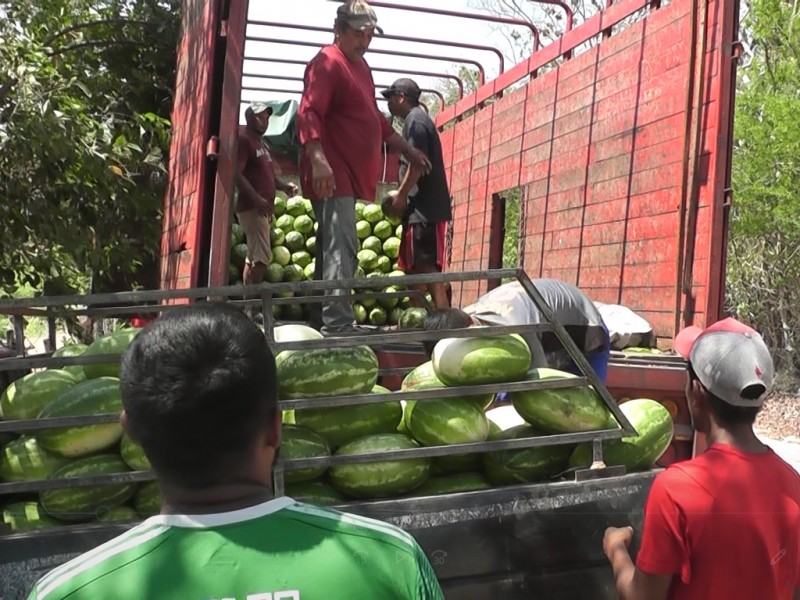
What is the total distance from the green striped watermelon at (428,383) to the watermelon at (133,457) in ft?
2.96

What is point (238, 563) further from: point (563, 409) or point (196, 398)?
point (563, 409)

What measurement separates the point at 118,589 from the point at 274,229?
235 inches

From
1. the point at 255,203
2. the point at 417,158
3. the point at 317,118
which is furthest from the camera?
the point at 255,203

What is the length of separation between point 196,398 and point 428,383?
6.11ft

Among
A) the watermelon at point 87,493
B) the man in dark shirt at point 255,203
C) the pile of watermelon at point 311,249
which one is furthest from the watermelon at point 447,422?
the pile of watermelon at point 311,249

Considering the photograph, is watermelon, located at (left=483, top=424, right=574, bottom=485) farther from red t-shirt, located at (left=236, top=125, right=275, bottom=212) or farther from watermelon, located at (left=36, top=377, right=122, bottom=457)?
red t-shirt, located at (left=236, top=125, right=275, bottom=212)

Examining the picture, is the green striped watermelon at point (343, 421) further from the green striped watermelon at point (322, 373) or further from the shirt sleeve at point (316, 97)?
the shirt sleeve at point (316, 97)

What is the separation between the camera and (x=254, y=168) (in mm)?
5832

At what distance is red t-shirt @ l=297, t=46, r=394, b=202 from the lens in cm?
437

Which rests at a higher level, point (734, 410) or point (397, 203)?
point (397, 203)

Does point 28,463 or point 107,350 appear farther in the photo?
point 107,350

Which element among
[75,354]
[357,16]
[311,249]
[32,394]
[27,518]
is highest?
[357,16]

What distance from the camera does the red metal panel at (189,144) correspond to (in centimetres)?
388

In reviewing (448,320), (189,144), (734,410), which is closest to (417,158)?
(189,144)
